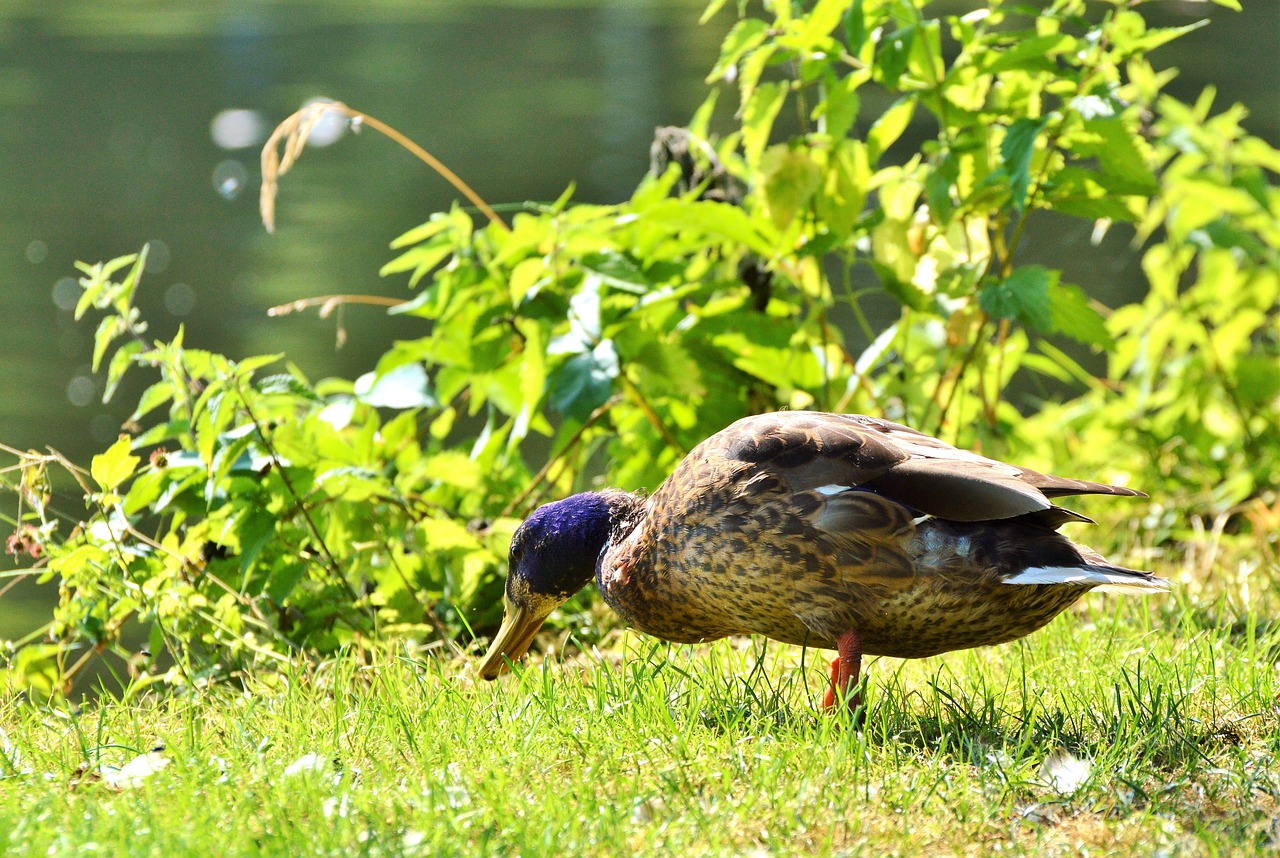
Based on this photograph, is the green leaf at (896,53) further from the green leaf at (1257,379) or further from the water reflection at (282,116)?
the green leaf at (1257,379)

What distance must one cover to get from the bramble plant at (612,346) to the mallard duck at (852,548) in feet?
3.19

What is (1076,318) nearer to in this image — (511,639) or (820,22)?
(820,22)

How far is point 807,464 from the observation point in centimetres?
292

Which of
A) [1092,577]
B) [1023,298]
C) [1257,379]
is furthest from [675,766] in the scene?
[1257,379]

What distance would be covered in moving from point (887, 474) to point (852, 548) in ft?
0.60

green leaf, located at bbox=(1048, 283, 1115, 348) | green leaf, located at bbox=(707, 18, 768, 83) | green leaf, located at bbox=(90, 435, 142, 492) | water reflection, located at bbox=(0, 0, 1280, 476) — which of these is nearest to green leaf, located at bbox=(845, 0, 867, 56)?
green leaf, located at bbox=(707, 18, 768, 83)

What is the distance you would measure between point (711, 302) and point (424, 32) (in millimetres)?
22407

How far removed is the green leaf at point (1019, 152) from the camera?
3.69 m

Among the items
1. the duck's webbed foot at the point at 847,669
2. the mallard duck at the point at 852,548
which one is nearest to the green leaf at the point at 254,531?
the mallard duck at the point at 852,548

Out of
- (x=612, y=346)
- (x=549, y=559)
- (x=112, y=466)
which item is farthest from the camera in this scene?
(x=612, y=346)

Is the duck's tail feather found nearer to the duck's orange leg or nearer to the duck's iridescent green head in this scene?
the duck's orange leg

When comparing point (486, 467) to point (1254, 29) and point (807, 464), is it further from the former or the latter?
point (1254, 29)

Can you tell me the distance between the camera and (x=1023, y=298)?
3.98 metres

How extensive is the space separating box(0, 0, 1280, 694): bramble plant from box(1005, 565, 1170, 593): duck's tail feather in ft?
4.32
